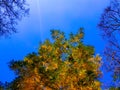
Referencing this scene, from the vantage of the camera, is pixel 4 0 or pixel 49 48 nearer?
pixel 4 0

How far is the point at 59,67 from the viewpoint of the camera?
45531 mm

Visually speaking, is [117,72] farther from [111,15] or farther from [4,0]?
[4,0]

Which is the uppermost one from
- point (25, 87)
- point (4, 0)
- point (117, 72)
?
point (25, 87)

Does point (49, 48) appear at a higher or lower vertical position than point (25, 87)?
higher

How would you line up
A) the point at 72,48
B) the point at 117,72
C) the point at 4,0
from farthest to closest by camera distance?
the point at 72,48 < the point at 117,72 < the point at 4,0

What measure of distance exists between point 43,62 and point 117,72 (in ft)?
75.1

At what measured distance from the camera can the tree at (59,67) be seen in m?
45.4

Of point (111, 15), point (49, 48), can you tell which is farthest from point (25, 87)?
point (111, 15)

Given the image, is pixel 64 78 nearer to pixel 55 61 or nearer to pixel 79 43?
pixel 55 61

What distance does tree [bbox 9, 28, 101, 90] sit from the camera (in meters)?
45.4

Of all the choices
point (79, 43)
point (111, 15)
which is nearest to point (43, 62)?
point (79, 43)

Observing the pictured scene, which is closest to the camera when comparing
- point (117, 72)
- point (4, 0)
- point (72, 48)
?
point (4, 0)

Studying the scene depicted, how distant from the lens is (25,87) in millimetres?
45219

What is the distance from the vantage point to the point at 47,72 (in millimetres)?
45125
